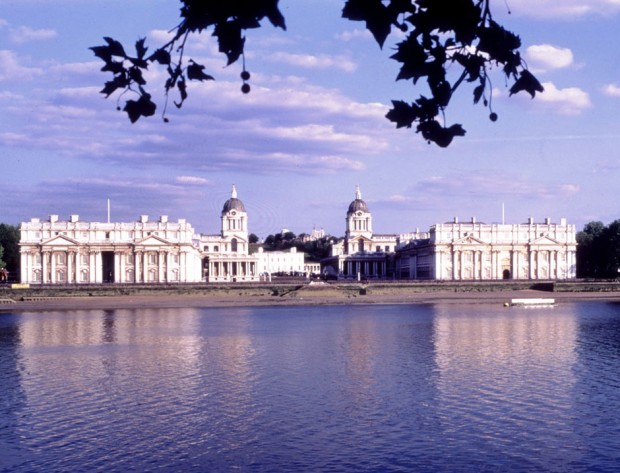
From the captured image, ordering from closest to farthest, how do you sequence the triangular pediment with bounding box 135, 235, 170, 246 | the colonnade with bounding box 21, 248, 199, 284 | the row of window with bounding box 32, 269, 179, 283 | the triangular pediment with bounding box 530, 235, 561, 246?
the colonnade with bounding box 21, 248, 199, 284 < the row of window with bounding box 32, 269, 179, 283 < the triangular pediment with bounding box 135, 235, 170, 246 < the triangular pediment with bounding box 530, 235, 561, 246

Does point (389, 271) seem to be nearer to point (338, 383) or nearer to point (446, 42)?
point (338, 383)

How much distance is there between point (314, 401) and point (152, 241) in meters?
93.6

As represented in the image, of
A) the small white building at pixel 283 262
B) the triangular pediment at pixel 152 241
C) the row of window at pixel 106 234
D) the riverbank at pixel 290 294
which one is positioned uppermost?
the row of window at pixel 106 234

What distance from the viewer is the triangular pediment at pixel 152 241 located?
114 metres

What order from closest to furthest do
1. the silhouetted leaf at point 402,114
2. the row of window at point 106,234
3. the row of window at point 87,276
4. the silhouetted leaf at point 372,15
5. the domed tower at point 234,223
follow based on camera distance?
the silhouetted leaf at point 372,15
the silhouetted leaf at point 402,114
the row of window at point 87,276
the row of window at point 106,234
the domed tower at point 234,223

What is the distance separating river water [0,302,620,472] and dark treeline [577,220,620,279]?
63.9 metres

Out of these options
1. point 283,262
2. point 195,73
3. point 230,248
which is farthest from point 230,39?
point 283,262

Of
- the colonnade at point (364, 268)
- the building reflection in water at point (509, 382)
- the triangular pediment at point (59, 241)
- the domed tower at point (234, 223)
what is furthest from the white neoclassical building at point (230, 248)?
the building reflection in water at point (509, 382)

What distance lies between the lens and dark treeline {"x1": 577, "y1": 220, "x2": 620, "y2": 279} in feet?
342

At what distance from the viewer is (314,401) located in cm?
2392

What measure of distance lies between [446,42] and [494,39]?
1.10ft

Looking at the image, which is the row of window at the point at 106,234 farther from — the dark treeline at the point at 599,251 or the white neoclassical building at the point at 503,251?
the dark treeline at the point at 599,251

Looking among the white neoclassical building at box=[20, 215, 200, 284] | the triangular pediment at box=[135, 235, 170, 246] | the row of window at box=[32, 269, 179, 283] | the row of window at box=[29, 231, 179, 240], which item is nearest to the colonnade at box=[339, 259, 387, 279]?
the white neoclassical building at box=[20, 215, 200, 284]

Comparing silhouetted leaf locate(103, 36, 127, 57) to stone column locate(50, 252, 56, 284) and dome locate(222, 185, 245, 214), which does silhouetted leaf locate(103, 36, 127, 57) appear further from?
dome locate(222, 185, 245, 214)
